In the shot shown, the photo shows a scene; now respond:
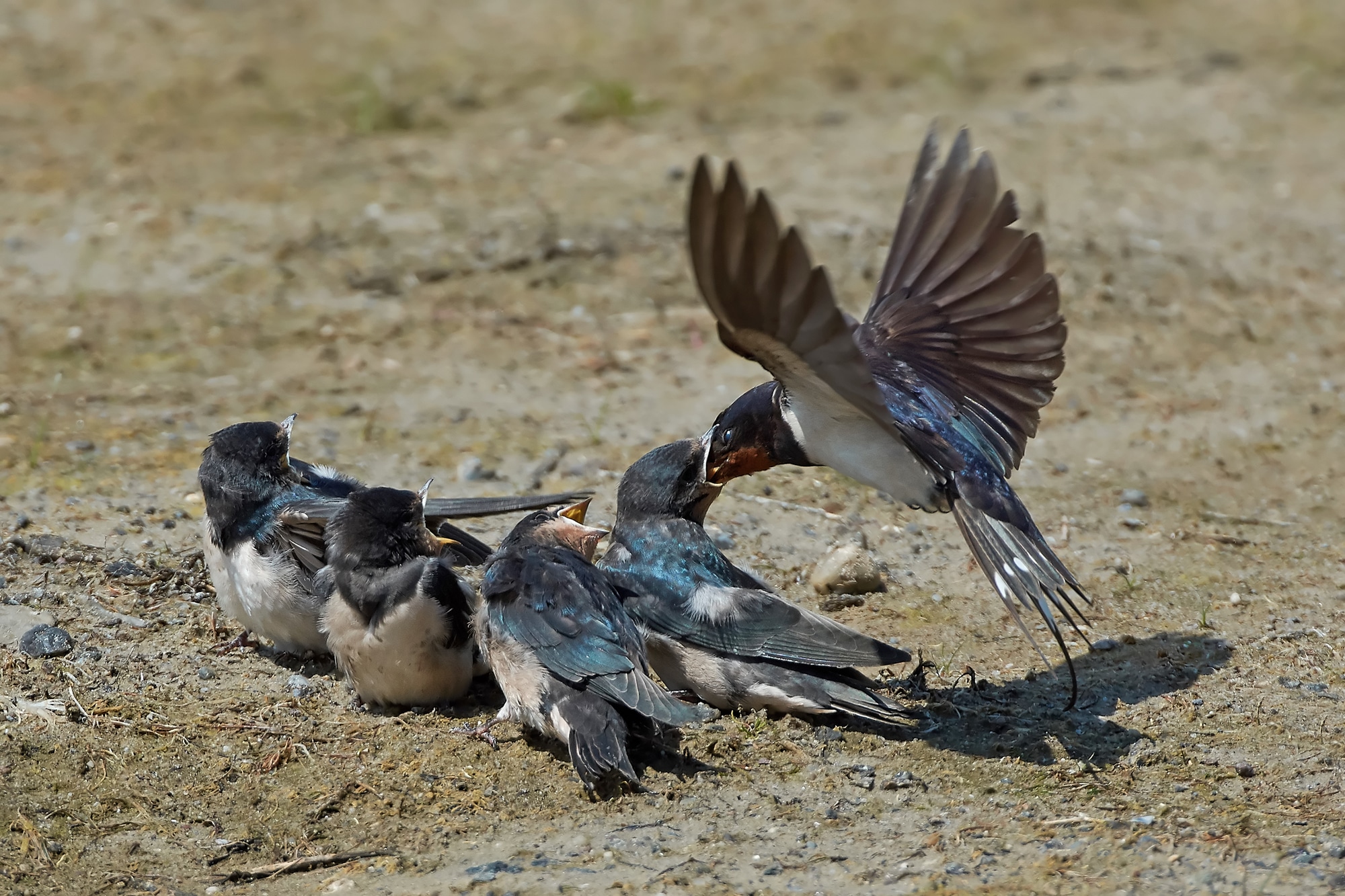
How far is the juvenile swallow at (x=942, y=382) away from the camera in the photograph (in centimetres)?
445

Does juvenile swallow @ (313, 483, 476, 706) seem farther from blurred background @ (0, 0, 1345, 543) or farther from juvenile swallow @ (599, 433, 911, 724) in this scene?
blurred background @ (0, 0, 1345, 543)

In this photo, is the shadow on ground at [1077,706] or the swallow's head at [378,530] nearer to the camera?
the shadow on ground at [1077,706]

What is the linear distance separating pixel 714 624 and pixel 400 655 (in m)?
0.91

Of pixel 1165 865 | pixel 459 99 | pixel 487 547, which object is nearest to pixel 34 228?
pixel 459 99

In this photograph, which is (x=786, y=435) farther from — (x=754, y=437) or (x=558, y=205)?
(x=558, y=205)

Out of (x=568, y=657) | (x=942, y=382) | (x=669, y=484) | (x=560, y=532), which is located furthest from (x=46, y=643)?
(x=942, y=382)

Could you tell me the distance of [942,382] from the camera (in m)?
5.24

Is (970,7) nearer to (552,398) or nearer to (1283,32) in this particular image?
(1283,32)

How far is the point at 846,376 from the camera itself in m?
4.29

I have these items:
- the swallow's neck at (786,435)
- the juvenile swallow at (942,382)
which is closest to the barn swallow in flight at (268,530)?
the swallow's neck at (786,435)

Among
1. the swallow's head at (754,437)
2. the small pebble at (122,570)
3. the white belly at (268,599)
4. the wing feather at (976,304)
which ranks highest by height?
the wing feather at (976,304)

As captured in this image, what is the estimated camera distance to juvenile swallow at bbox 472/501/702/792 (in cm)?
416

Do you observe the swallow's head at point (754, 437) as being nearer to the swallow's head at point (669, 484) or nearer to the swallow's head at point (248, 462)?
the swallow's head at point (669, 484)

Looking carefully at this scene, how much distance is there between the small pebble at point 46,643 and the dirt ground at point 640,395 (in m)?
0.06
